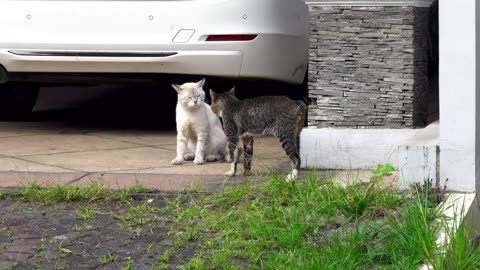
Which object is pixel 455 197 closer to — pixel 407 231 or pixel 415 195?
pixel 415 195

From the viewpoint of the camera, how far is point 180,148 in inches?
253

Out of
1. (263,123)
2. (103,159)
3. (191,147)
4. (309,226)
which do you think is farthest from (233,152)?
(309,226)

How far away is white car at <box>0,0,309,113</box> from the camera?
684 centimetres

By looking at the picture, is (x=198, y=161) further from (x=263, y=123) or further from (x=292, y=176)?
(x=292, y=176)

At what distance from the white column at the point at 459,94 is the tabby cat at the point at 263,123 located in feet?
3.24

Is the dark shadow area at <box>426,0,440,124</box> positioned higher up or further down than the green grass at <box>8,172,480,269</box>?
higher up

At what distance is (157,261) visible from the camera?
4168mm

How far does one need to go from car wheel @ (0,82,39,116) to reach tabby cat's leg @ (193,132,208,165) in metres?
2.33

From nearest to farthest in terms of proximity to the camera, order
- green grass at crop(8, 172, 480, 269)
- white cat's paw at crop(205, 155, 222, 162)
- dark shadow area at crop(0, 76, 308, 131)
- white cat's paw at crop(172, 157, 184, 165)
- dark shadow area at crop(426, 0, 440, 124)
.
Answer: green grass at crop(8, 172, 480, 269) < white cat's paw at crop(172, 157, 184, 165) < white cat's paw at crop(205, 155, 222, 162) < dark shadow area at crop(426, 0, 440, 124) < dark shadow area at crop(0, 76, 308, 131)

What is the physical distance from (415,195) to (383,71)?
1.40m

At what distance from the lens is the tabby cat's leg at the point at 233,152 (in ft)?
19.4

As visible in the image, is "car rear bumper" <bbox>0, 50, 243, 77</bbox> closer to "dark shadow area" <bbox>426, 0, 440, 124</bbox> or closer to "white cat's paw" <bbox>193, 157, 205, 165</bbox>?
"white cat's paw" <bbox>193, 157, 205, 165</bbox>

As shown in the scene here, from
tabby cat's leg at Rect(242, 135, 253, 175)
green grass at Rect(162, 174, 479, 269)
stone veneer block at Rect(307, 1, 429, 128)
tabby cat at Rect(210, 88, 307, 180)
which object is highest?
stone veneer block at Rect(307, 1, 429, 128)

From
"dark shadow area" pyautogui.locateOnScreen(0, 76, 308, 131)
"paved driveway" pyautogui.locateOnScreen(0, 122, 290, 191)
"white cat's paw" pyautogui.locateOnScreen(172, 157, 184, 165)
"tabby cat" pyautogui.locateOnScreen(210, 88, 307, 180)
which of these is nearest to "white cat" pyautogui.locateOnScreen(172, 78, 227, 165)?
"white cat's paw" pyautogui.locateOnScreen(172, 157, 184, 165)
